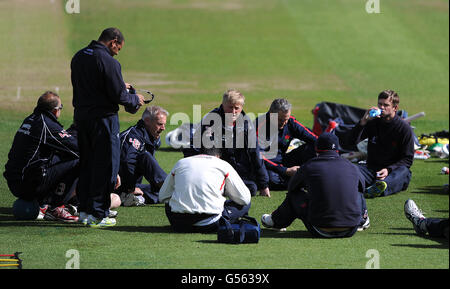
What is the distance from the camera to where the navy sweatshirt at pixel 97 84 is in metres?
8.00

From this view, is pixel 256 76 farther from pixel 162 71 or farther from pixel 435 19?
pixel 435 19

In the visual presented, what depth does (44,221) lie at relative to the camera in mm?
8594

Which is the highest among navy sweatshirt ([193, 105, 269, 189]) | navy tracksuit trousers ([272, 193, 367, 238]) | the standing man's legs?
navy sweatshirt ([193, 105, 269, 189])

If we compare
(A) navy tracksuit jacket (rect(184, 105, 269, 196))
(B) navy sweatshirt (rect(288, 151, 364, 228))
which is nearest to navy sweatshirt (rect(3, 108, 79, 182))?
(A) navy tracksuit jacket (rect(184, 105, 269, 196))

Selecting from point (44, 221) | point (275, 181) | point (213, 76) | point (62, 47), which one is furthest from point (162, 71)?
point (44, 221)

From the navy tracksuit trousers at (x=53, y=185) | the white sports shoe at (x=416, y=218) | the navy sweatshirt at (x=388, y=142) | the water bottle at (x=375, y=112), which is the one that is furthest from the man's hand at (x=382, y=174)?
the navy tracksuit trousers at (x=53, y=185)

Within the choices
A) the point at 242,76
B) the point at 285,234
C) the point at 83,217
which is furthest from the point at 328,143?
the point at 242,76

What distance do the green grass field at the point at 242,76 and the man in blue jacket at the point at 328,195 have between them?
0.20m

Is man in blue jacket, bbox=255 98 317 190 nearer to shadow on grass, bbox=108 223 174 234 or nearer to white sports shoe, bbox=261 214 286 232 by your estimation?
white sports shoe, bbox=261 214 286 232

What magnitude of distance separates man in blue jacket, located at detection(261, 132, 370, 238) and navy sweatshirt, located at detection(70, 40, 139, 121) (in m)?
2.07

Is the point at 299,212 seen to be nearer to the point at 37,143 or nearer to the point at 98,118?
the point at 98,118

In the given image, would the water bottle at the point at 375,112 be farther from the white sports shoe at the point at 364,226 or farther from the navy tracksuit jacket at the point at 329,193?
the navy tracksuit jacket at the point at 329,193

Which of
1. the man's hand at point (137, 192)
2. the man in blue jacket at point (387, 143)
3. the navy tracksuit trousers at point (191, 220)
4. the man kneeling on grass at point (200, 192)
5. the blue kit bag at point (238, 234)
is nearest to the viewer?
the blue kit bag at point (238, 234)

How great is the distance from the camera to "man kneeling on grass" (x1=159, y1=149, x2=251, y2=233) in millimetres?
7562
